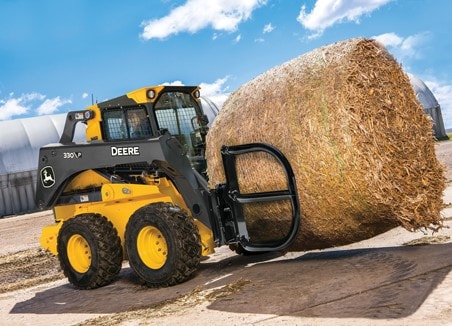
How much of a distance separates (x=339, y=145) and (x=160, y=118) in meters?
2.82

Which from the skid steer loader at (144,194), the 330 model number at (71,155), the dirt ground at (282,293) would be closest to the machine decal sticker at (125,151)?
the skid steer loader at (144,194)

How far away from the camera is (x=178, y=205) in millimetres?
8000

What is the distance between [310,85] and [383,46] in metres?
1.13

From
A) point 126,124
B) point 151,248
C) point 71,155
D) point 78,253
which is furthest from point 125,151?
point 78,253

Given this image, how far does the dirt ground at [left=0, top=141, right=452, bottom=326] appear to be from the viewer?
5457 millimetres

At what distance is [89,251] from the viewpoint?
8.57 m

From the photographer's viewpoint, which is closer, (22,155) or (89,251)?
(89,251)

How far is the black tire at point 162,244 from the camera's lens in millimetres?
7316

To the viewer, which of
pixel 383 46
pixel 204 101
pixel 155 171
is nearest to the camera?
pixel 383 46

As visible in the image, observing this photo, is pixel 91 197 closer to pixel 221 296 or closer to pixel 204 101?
pixel 221 296

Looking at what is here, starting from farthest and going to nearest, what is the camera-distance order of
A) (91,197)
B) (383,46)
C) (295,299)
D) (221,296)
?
(91,197), (383,46), (221,296), (295,299)

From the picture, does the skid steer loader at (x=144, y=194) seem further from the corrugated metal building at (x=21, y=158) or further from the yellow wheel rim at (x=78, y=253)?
the corrugated metal building at (x=21, y=158)

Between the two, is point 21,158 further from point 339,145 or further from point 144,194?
point 339,145

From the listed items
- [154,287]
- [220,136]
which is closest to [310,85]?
[220,136]
